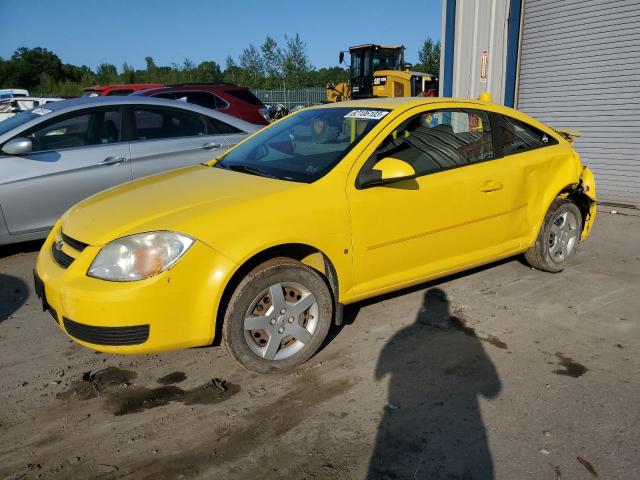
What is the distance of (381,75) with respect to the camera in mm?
18922

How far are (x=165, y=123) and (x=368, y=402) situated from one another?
4.16 m

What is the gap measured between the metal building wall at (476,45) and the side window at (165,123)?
5.55m

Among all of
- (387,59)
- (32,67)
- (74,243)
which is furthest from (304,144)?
(32,67)

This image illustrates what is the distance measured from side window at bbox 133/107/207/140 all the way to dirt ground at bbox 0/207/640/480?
91.9 inches

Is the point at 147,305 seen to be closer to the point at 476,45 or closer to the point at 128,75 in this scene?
the point at 476,45

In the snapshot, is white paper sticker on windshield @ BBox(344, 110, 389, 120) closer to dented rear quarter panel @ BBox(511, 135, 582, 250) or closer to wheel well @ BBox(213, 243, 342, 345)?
wheel well @ BBox(213, 243, 342, 345)

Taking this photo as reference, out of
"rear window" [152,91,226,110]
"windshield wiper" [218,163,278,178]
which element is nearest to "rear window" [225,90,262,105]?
"rear window" [152,91,226,110]

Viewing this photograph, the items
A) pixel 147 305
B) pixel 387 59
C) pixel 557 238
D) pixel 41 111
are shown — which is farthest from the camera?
pixel 387 59

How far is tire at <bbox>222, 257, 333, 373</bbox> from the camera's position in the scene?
2.92m

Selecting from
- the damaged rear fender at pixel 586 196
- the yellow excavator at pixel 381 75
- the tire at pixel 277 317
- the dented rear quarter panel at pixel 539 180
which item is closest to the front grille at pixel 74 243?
the tire at pixel 277 317

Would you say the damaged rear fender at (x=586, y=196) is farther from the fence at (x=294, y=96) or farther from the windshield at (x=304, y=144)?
the fence at (x=294, y=96)

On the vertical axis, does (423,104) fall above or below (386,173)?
above

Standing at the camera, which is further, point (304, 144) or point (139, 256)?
point (304, 144)

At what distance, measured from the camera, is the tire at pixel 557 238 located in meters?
4.54
